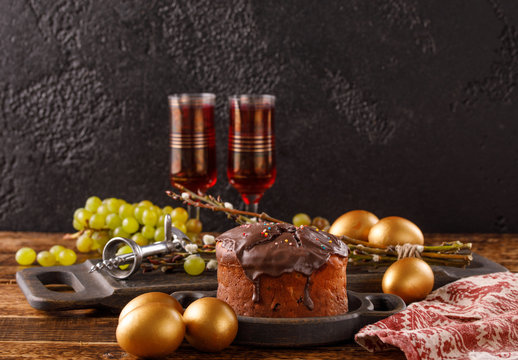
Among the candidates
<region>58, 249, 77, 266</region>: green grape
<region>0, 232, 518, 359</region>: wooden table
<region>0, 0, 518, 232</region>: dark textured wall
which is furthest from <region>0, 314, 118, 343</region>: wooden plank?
<region>0, 0, 518, 232</region>: dark textured wall

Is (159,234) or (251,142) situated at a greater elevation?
(251,142)

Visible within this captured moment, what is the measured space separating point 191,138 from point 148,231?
0.25 m

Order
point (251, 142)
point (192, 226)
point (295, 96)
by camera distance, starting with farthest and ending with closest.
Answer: point (295, 96)
point (192, 226)
point (251, 142)

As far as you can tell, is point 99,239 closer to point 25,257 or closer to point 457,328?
point 25,257

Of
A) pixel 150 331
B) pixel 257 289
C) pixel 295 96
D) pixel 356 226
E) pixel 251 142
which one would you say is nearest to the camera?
pixel 150 331

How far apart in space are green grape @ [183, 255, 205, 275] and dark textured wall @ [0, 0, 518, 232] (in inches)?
29.6

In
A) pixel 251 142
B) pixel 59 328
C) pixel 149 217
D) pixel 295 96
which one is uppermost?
pixel 295 96

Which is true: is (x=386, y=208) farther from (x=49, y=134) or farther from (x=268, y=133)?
(x=49, y=134)

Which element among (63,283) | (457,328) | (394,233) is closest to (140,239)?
(63,283)

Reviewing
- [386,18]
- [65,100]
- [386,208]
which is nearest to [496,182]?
[386,208]

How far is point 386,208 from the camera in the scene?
1.99 meters

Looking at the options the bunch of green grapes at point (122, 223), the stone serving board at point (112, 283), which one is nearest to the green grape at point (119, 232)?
the bunch of green grapes at point (122, 223)

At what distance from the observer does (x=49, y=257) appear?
57.9 inches

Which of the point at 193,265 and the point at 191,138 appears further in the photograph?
the point at 191,138
